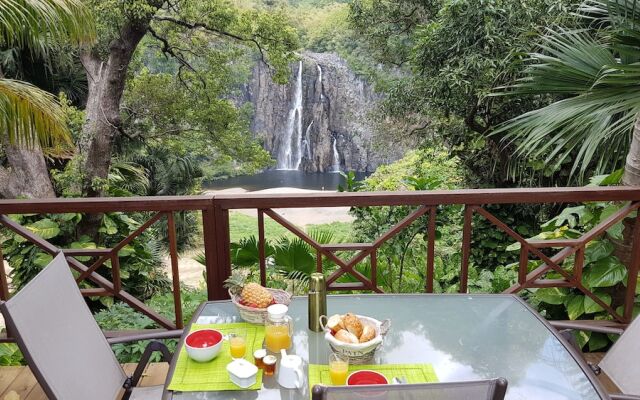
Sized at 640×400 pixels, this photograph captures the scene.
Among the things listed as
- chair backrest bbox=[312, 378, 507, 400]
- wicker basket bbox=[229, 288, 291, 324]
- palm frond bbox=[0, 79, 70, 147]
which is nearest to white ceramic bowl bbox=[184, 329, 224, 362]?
wicker basket bbox=[229, 288, 291, 324]

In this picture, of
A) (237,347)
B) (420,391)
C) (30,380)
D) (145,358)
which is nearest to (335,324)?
(237,347)

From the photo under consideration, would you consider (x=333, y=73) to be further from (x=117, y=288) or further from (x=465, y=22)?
(x=117, y=288)

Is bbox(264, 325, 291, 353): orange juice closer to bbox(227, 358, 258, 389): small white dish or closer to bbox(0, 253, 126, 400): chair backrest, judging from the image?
bbox(227, 358, 258, 389): small white dish

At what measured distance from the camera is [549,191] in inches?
83.7

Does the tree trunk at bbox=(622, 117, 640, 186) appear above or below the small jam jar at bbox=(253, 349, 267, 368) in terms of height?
above

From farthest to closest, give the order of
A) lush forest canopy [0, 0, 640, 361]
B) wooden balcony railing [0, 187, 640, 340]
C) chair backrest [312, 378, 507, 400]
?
lush forest canopy [0, 0, 640, 361] → wooden balcony railing [0, 187, 640, 340] → chair backrest [312, 378, 507, 400]

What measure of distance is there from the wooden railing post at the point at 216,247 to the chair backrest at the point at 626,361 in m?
1.47

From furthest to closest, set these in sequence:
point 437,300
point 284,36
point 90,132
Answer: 1. point 284,36
2. point 90,132
3. point 437,300

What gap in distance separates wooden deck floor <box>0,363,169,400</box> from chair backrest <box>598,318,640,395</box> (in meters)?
1.74

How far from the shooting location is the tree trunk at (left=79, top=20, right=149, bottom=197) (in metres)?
6.89

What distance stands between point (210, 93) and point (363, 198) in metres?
7.31

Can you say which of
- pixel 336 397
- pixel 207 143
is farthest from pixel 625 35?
pixel 207 143

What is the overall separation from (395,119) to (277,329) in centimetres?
612

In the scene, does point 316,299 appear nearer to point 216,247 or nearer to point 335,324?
point 335,324
